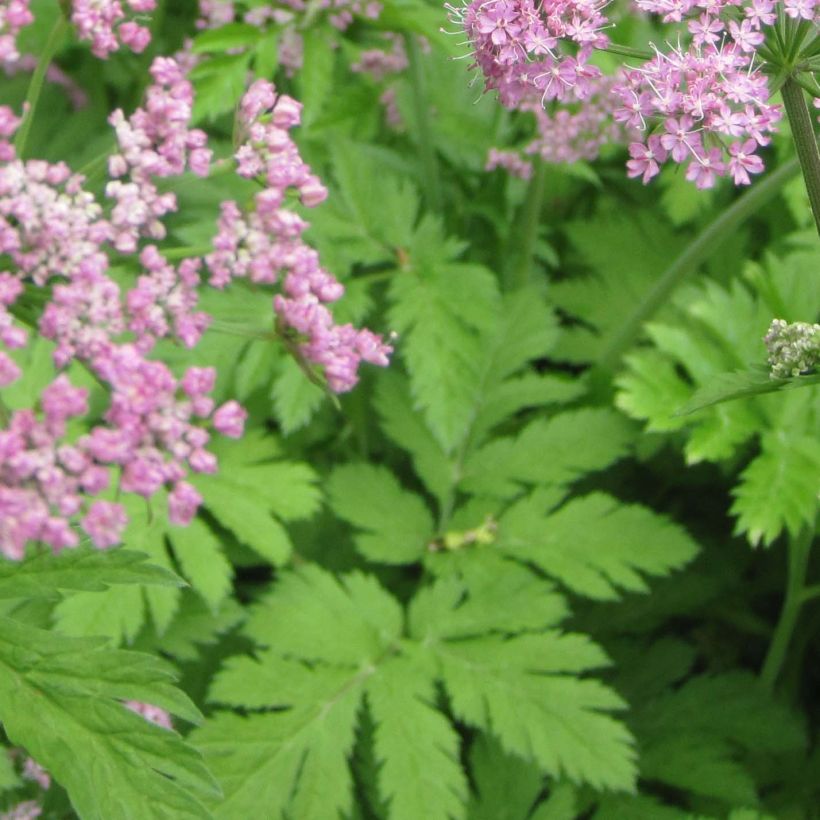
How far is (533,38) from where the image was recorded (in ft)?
6.26

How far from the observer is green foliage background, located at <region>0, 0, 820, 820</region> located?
111 inches

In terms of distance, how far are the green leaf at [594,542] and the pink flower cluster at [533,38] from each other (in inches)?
57.3

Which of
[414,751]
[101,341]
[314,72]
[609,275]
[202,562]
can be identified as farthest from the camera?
[609,275]

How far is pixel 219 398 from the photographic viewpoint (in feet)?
11.0

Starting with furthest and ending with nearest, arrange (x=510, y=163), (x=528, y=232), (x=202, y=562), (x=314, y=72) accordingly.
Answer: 1. (x=528, y=232)
2. (x=510, y=163)
3. (x=314, y=72)
4. (x=202, y=562)

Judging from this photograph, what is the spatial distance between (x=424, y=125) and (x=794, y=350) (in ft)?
6.51

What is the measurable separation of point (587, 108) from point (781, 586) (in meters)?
1.65

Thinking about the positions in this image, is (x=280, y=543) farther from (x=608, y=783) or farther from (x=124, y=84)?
(x=124, y=84)

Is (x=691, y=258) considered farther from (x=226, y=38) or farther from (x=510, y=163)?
(x=226, y=38)

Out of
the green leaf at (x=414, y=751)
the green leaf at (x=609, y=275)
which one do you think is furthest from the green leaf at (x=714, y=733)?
the green leaf at (x=609, y=275)

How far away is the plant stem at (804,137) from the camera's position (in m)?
1.94

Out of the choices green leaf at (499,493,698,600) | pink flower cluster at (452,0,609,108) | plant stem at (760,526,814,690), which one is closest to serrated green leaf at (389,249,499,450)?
green leaf at (499,493,698,600)

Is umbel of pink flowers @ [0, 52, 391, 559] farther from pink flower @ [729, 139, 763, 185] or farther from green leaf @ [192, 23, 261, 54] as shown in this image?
green leaf @ [192, 23, 261, 54]

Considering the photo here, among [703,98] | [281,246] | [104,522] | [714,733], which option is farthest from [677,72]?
[714,733]
